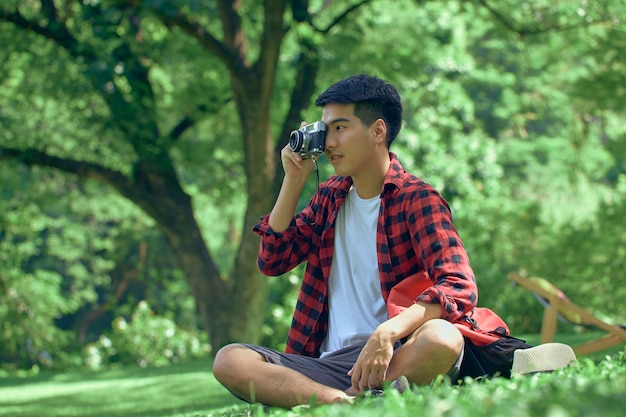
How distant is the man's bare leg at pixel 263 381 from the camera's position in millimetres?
3459

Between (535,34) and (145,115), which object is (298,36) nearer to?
(145,115)

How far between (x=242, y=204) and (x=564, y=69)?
830cm

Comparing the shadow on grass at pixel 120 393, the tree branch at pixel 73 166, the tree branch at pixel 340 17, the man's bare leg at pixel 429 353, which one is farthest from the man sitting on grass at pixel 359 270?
the tree branch at pixel 73 166

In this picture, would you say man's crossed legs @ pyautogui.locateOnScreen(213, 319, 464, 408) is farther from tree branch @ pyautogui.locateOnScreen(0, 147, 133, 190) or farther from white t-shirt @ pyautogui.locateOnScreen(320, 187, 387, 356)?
tree branch @ pyautogui.locateOnScreen(0, 147, 133, 190)

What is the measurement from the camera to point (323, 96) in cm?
401

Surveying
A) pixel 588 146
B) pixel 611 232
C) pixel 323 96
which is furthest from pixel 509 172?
pixel 323 96

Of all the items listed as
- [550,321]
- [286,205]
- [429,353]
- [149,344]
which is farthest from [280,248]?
[149,344]

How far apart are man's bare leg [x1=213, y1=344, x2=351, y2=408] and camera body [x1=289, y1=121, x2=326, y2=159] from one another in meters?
0.88

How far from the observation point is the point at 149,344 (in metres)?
15.5

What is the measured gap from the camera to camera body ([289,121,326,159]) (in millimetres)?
3953

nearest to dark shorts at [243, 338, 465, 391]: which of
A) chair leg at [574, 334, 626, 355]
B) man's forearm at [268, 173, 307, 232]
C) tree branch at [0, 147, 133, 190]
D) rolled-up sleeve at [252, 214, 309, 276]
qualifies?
rolled-up sleeve at [252, 214, 309, 276]

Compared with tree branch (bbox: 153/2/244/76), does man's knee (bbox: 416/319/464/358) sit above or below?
below

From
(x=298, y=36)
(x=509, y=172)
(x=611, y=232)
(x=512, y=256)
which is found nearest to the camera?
(x=298, y=36)

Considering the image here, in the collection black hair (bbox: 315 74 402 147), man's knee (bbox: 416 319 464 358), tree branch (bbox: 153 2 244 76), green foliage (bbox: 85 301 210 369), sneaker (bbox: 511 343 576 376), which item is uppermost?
tree branch (bbox: 153 2 244 76)
